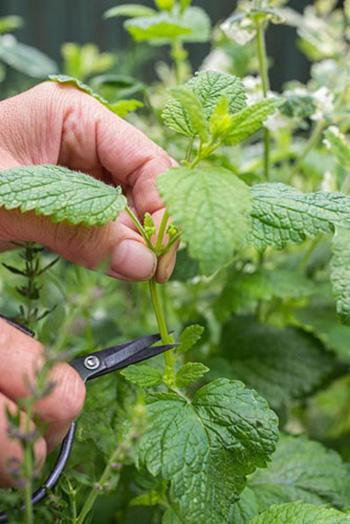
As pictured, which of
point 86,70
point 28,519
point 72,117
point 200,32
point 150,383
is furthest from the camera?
point 86,70

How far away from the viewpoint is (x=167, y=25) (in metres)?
0.97

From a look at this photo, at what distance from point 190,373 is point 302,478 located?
241 mm

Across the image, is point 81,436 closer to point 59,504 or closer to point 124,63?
point 59,504

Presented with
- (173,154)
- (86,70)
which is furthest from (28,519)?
(86,70)

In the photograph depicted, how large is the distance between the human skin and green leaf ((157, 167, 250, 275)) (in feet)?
0.28

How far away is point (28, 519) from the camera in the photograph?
430 mm

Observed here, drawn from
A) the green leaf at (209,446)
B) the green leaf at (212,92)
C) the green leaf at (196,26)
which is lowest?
the green leaf at (209,446)

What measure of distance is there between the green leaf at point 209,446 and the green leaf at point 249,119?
20cm

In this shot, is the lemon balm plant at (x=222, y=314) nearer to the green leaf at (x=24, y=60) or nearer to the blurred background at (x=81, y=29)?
the green leaf at (x=24, y=60)

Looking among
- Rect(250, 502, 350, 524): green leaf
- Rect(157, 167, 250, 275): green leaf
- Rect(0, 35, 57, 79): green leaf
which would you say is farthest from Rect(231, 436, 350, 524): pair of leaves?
Rect(0, 35, 57, 79): green leaf

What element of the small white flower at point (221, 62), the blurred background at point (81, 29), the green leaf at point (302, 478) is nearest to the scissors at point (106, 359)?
the green leaf at point (302, 478)

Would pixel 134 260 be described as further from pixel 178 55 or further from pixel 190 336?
pixel 178 55

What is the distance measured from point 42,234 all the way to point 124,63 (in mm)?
1142

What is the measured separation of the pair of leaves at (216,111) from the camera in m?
0.53
